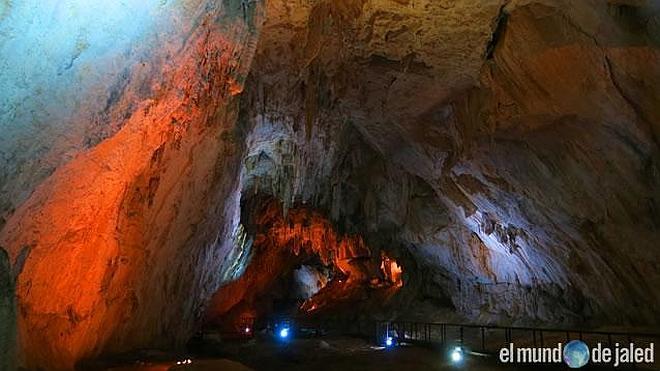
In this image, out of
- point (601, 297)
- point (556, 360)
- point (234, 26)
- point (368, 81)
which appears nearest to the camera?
point (234, 26)

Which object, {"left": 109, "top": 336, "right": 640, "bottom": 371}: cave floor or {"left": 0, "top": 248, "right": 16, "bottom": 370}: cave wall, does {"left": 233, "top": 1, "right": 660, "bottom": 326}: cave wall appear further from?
{"left": 0, "top": 248, "right": 16, "bottom": 370}: cave wall

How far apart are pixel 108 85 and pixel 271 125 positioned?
8884 millimetres

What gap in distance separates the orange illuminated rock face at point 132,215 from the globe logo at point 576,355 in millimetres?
8146

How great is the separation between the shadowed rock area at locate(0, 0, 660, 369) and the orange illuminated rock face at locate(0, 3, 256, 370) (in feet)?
0.14

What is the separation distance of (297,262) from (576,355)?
67.6 feet

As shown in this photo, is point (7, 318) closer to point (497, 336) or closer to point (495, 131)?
point (495, 131)

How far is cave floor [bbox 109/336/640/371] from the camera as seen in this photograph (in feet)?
30.9

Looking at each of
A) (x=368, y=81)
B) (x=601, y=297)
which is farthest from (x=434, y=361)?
(x=368, y=81)

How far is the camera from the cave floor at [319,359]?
941cm

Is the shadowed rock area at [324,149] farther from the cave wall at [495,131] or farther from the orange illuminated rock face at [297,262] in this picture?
the orange illuminated rock face at [297,262]

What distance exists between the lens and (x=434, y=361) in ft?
41.8

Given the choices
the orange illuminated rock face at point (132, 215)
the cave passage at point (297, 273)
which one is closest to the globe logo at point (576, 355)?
the orange illuminated rock face at point (132, 215)

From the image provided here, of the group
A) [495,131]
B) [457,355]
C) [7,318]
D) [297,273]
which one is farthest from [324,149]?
[297,273]

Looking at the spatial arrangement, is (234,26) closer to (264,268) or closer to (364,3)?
(364,3)
